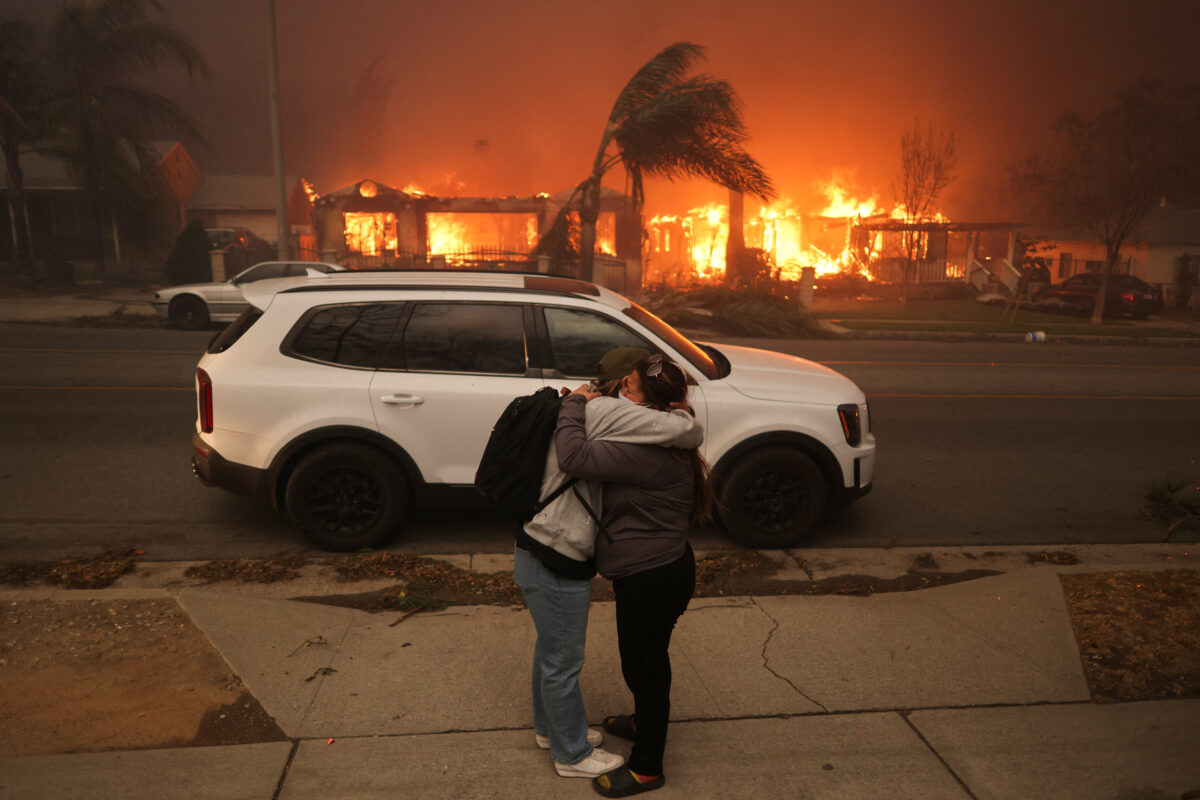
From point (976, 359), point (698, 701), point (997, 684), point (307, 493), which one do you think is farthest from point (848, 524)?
point (976, 359)

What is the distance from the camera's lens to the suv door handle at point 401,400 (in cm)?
580

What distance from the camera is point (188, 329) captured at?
17.8 metres

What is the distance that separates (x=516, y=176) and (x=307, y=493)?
70.2 m

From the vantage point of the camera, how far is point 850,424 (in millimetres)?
6125

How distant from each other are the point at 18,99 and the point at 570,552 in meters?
33.0

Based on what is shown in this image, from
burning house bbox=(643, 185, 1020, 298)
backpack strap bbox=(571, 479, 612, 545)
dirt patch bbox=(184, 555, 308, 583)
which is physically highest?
burning house bbox=(643, 185, 1020, 298)

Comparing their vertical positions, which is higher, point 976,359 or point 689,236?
point 689,236

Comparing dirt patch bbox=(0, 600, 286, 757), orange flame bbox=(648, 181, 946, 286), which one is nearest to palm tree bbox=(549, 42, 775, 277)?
orange flame bbox=(648, 181, 946, 286)

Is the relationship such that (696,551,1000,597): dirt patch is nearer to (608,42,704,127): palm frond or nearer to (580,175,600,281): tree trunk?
(608,42,704,127): palm frond

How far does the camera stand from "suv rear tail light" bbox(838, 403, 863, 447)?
610cm

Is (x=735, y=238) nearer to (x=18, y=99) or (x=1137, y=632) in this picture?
(x=18, y=99)

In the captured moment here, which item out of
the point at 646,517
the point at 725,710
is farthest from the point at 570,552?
the point at 725,710

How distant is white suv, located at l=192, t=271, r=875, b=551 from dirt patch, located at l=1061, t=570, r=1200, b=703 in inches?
62.0

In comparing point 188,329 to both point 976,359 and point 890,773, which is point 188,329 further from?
point 890,773
